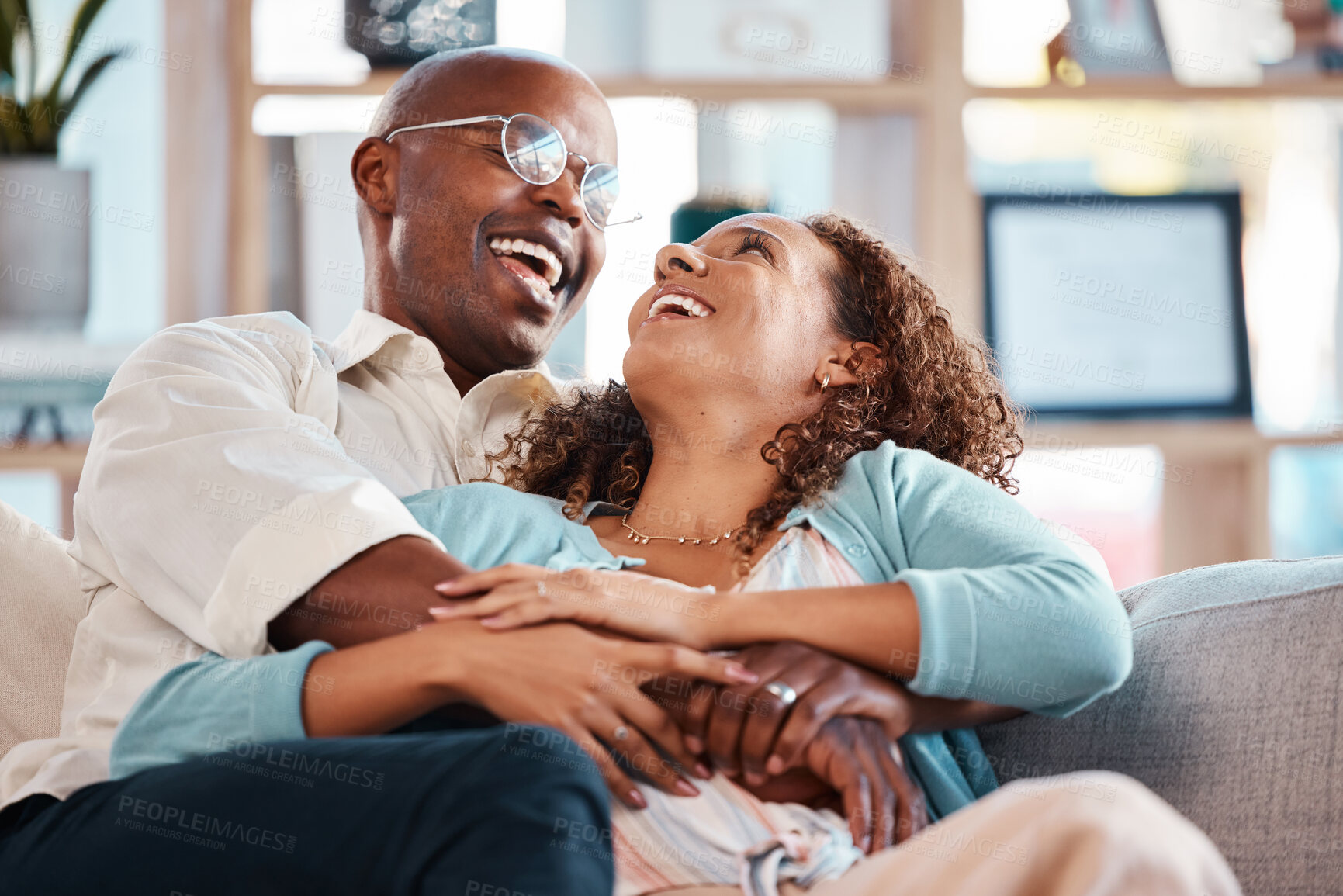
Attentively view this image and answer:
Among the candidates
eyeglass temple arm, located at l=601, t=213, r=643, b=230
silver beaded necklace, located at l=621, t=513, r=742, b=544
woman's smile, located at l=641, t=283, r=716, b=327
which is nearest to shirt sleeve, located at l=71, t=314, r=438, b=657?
silver beaded necklace, located at l=621, t=513, r=742, b=544

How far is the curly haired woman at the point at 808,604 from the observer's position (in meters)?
0.81

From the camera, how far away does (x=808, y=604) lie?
3.25 ft

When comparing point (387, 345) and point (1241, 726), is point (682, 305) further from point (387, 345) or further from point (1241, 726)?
point (1241, 726)

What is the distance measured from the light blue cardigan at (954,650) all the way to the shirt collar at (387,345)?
0.55 metres

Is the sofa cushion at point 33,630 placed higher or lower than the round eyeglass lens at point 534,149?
lower

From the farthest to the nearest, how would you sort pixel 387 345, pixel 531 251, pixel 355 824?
pixel 531 251 → pixel 387 345 → pixel 355 824

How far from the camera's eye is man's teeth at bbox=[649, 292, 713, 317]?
1.35 metres

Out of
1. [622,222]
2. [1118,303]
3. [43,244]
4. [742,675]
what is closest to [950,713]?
[742,675]

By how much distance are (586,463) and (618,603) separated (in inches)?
20.7

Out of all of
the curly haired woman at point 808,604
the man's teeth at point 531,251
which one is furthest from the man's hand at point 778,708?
the man's teeth at point 531,251

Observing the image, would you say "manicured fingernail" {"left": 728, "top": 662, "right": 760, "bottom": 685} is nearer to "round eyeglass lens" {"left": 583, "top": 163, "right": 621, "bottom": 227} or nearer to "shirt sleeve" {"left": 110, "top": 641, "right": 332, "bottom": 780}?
"shirt sleeve" {"left": 110, "top": 641, "right": 332, "bottom": 780}

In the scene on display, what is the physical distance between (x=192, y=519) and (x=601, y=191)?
90 centimetres

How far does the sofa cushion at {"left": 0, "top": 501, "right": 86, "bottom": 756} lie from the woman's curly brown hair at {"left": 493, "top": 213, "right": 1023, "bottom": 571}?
20.5 inches

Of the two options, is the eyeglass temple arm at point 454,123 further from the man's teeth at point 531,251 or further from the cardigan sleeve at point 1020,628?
the cardigan sleeve at point 1020,628
